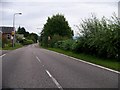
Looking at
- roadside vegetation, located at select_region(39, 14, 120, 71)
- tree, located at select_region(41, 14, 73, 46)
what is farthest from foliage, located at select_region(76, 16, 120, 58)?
tree, located at select_region(41, 14, 73, 46)

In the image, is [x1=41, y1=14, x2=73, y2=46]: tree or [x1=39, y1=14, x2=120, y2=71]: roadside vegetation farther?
[x1=41, y1=14, x2=73, y2=46]: tree

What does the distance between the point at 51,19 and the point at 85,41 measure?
68.7 metres

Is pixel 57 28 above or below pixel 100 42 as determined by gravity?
above

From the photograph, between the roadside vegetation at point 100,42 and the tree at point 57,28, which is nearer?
the roadside vegetation at point 100,42

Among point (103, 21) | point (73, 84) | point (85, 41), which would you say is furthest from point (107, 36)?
point (73, 84)

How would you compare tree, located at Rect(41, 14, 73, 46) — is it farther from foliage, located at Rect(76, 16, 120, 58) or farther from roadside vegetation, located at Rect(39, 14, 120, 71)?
foliage, located at Rect(76, 16, 120, 58)

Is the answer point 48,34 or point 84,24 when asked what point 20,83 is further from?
point 48,34

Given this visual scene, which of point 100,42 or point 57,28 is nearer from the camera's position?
point 100,42

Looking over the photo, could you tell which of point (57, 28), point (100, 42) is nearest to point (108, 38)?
point (100, 42)

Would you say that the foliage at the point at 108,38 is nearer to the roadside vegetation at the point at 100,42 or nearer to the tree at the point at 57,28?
the roadside vegetation at the point at 100,42

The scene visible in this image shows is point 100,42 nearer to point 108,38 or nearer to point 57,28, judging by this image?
point 108,38

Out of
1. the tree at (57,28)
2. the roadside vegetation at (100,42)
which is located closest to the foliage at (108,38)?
the roadside vegetation at (100,42)

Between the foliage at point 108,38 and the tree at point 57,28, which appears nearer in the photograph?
the foliage at point 108,38

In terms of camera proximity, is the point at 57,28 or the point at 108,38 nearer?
the point at 108,38
